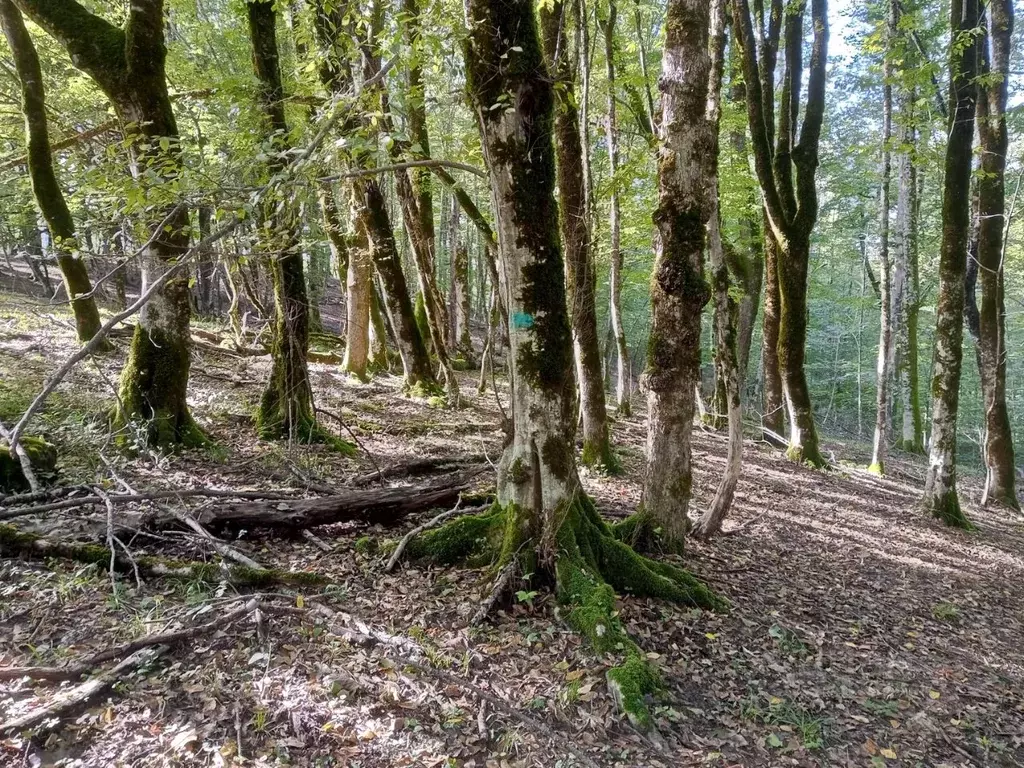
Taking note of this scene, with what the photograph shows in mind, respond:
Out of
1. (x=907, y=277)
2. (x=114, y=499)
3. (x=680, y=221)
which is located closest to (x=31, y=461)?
(x=114, y=499)

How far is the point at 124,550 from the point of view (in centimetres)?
437

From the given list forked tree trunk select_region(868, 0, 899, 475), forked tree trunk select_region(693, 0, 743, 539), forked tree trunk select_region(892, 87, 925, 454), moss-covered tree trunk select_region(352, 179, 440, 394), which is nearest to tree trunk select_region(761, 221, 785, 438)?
forked tree trunk select_region(868, 0, 899, 475)

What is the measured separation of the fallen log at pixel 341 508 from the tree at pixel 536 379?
2.94 ft

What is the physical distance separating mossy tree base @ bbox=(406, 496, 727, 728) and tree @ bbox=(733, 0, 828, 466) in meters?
8.49

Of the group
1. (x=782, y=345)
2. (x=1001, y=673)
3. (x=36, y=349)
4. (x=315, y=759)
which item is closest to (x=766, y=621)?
(x=1001, y=673)

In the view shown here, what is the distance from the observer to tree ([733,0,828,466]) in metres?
11.7

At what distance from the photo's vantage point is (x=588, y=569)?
4789 mm

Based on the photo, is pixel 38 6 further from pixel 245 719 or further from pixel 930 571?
pixel 930 571

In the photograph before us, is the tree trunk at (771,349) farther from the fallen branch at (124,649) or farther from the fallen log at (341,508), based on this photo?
the fallen branch at (124,649)

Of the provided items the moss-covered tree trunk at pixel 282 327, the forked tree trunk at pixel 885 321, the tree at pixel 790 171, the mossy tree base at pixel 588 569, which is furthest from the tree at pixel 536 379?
the forked tree trunk at pixel 885 321

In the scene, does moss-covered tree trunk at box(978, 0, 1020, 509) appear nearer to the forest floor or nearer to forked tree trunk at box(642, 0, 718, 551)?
the forest floor

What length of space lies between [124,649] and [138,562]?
3.45 feet

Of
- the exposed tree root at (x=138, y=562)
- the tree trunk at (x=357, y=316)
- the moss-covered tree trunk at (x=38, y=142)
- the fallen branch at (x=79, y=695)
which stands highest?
the moss-covered tree trunk at (x=38, y=142)

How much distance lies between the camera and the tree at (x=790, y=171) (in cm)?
1170
